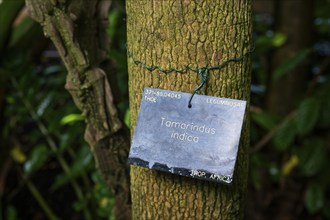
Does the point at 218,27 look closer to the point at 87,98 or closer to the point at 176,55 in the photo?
the point at 176,55

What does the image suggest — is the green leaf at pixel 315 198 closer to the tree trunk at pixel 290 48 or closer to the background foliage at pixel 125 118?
the background foliage at pixel 125 118

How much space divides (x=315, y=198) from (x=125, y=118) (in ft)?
4.42

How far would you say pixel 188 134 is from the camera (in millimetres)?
931

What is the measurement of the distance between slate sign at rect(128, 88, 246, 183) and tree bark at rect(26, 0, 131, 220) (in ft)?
1.06

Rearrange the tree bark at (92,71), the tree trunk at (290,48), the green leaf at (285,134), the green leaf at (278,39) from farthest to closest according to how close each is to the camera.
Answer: the tree trunk at (290,48) → the green leaf at (278,39) → the green leaf at (285,134) → the tree bark at (92,71)

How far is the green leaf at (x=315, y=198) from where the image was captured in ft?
7.79

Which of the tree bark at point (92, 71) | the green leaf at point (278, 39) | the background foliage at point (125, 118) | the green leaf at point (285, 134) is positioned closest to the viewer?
the tree bark at point (92, 71)

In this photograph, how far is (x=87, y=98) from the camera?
1.28m

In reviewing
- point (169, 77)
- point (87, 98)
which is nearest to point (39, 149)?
point (87, 98)

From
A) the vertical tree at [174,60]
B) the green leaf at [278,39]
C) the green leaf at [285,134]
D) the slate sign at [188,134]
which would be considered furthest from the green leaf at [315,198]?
the slate sign at [188,134]

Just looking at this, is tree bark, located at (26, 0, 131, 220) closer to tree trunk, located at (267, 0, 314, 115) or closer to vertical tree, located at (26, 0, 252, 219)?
vertical tree, located at (26, 0, 252, 219)

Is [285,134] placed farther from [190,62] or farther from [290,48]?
[190,62]

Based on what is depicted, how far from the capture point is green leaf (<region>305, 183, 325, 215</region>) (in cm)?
238

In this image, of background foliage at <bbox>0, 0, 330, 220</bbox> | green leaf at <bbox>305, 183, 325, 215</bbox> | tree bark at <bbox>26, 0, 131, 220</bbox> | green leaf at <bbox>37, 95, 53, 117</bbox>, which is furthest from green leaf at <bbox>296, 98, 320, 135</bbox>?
green leaf at <bbox>37, 95, 53, 117</bbox>
